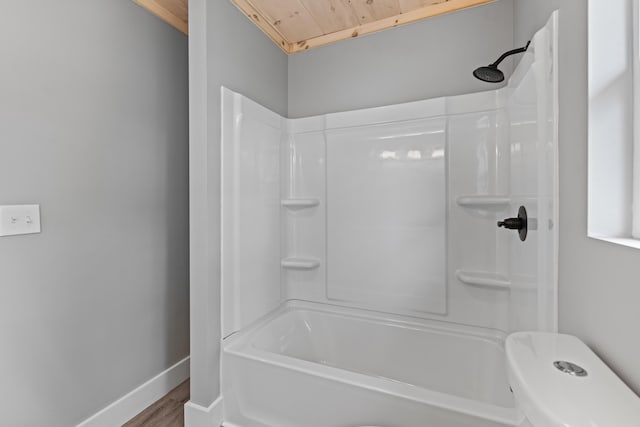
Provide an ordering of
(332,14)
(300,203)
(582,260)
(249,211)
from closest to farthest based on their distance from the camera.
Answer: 1. (582,260)
2. (249,211)
3. (332,14)
4. (300,203)

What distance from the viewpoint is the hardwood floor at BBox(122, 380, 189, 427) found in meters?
1.58

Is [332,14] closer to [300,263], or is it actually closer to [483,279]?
[300,263]

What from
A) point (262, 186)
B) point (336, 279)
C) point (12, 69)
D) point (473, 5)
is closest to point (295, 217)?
point (262, 186)

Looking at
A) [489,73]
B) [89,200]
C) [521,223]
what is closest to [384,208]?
[521,223]

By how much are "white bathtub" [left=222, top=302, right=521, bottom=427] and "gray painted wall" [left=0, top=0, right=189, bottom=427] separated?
2.03 feet

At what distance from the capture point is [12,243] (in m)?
1.18

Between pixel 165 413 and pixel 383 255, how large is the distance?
5.23 ft

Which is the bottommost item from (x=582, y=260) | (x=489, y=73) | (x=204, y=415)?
(x=204, y=415)

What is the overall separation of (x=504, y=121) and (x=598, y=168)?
0.98m

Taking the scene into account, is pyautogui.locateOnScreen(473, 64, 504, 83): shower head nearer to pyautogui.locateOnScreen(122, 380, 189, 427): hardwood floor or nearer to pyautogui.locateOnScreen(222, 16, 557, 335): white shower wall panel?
pyautogui.locateOnScreen(222, 16, 557, 335): white shower wall panel

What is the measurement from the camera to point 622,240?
69 cm

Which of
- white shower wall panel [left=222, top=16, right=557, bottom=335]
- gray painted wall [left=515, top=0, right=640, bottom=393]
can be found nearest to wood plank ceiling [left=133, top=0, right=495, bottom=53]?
white shower wall panel [left=222, top=16, right=557, bottom=335]

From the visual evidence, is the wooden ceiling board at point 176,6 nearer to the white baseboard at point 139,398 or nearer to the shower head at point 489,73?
the shower head at point 489,73

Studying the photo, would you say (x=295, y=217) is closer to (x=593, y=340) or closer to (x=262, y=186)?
(x=262, y=186)
